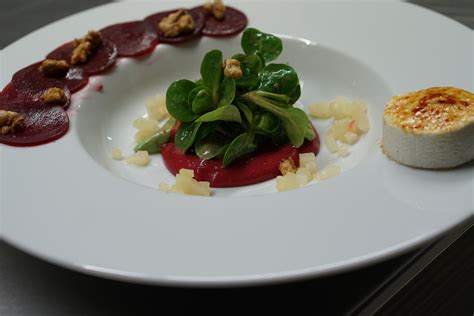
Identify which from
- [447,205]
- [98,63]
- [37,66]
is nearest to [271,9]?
[98,63]

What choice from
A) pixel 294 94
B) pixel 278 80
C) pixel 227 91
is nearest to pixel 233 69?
pixel 227 91

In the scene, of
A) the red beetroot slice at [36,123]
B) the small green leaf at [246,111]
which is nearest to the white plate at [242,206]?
the red beetroot slice at [36,123]

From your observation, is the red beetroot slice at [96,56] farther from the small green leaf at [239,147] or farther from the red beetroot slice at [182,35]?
the small green leaf at [239,147]

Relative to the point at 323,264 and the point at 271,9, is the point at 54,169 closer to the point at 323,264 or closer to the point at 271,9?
the point at 323,264

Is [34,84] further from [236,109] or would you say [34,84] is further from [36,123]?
[236,109]

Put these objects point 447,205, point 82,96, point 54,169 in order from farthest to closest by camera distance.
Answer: point 82,96 < point 54,169 < point 447,205

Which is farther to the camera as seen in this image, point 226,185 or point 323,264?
point 226,185
